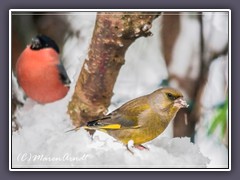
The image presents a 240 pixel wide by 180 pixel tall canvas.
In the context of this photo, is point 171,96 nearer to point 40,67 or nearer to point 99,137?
point 99,137

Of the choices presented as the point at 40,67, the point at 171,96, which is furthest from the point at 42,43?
the point at 171,96

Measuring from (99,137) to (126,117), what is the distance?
0.15 meters

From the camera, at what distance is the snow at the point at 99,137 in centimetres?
218

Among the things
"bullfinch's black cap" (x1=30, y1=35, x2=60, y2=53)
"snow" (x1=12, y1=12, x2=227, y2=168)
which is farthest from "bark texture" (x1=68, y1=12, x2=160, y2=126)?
"bullfinch's black cap" (x1=30, y1=35, x2=60, y2=53)

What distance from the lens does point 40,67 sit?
2.18 metres

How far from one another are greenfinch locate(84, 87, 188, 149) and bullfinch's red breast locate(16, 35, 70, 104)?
286 millimetres

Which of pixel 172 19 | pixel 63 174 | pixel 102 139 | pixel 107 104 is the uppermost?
pixel 172 19

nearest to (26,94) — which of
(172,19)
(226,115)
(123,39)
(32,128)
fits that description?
(32,128)

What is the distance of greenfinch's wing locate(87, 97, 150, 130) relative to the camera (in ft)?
7.12

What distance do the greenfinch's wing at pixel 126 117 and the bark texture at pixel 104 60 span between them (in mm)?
47

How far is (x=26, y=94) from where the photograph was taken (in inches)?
86.1

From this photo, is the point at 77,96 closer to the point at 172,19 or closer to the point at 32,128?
the point at 32,128
